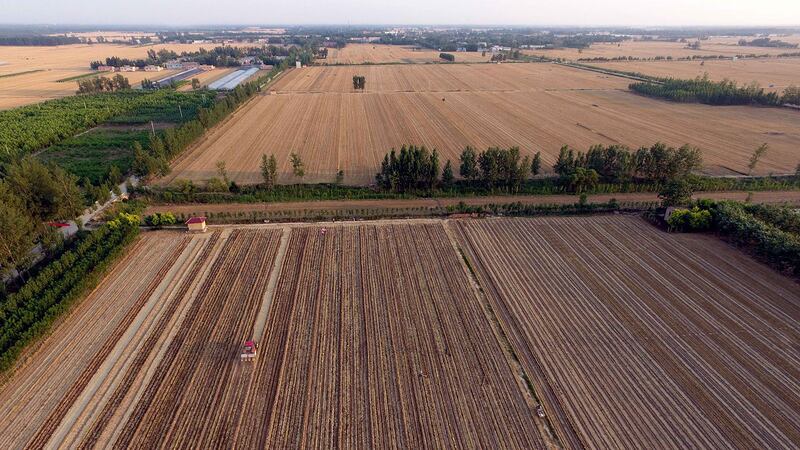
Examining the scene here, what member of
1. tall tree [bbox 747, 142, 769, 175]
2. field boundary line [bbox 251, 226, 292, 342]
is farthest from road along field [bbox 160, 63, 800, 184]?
field boundary line [bbox 251, 226, 292, 342]

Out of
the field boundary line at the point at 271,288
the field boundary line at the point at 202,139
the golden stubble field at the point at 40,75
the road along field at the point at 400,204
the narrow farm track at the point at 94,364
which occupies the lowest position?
the narrow farm track at the point at 94,364

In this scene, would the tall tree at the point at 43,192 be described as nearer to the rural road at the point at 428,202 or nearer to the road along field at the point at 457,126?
the rural road at the point at 428,202

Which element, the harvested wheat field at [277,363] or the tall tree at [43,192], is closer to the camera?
the harvested wheat field at [277,363]

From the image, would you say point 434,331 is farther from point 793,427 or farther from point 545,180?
point 545,180

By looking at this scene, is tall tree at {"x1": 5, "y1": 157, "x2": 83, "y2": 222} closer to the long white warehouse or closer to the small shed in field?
the small shed in field

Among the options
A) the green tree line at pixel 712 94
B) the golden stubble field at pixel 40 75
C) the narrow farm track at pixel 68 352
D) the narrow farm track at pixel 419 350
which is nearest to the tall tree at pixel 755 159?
the narrow farm track at pixel 419 350

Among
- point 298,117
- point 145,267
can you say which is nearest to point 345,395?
point 145,267

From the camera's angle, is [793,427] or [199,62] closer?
[793,427]
